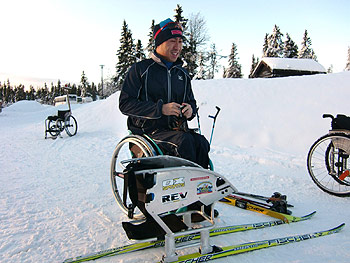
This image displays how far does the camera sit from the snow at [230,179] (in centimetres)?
203

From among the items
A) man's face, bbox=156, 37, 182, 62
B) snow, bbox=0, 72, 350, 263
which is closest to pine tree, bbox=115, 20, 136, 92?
snow, bbox=0, 72, 350, 263

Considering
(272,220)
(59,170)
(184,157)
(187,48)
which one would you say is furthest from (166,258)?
(187,48)

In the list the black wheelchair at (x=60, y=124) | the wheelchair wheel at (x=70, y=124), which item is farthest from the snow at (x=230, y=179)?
the wheelchair wheel at (x=70, y=124)

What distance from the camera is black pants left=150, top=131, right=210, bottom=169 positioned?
2100mm

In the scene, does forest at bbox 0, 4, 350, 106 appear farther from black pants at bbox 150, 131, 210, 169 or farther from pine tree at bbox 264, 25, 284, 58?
black pants at bbox 150, 131, 210, 169

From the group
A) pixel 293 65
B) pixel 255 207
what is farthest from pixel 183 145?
pixel 293 65

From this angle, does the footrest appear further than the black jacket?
No

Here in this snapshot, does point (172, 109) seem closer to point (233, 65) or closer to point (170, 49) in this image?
point (170, 49)

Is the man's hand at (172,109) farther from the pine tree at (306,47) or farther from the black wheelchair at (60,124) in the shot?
the pine tree at (306,47)

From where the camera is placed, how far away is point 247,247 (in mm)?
1928

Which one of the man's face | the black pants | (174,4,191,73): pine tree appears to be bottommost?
the black pants

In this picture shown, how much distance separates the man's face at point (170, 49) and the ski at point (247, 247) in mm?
1854

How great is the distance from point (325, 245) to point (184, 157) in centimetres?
139

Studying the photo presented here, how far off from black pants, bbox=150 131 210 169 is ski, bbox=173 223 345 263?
74 cm
